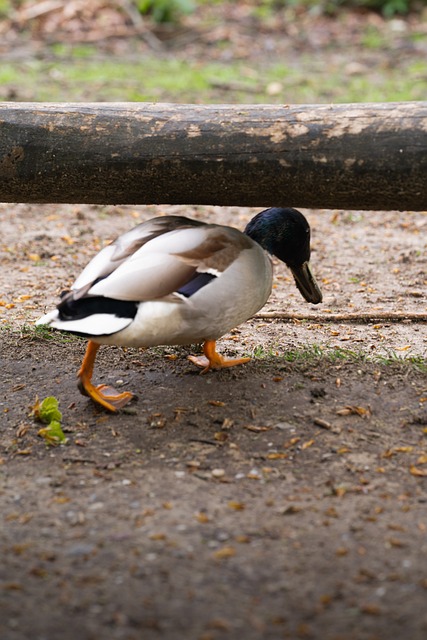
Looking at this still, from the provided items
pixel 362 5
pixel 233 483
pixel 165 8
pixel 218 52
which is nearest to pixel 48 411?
pixel 233 483

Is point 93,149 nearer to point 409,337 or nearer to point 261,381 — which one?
point 261,381

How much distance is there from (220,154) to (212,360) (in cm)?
93

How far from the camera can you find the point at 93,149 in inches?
139

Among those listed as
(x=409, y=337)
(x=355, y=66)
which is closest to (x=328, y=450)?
(x=409, y=337)

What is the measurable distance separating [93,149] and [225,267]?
74 centimetres

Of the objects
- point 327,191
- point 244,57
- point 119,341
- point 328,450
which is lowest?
point 244,57

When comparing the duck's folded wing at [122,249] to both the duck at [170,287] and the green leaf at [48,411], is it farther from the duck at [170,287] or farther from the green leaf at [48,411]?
the green leaf at [48,411]

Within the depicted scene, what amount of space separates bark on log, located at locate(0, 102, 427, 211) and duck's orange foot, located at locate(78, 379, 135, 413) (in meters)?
0.82

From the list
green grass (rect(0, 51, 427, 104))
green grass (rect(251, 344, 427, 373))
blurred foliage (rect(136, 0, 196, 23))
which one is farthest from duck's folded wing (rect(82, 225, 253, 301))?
blurred foliage (rect(136, 0, 196, 23))

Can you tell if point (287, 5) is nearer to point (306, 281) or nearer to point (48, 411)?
point (306, 281)

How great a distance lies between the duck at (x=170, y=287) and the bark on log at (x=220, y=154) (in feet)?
0.72

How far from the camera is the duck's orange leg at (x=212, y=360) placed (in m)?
3.81

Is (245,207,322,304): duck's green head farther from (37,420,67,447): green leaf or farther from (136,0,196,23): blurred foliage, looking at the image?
(136,0,196,23): blurred foliage

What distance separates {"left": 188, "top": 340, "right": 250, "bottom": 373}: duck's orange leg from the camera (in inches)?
150
